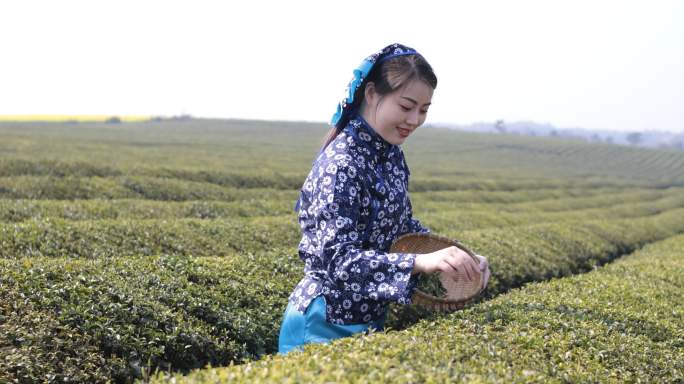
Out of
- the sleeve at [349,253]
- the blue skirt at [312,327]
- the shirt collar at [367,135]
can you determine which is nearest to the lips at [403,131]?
the shirt collar at [367,135]

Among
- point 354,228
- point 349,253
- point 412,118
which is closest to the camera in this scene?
point 349,253

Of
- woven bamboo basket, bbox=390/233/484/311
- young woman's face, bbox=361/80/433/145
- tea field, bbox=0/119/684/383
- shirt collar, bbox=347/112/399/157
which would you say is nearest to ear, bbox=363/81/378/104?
young woman's face, bbox=361/80/433/145

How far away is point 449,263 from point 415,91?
124cm

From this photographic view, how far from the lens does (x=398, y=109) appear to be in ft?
12.3

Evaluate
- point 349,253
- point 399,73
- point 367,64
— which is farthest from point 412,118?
point 349,253

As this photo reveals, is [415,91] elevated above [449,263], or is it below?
above

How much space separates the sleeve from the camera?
3346 millimetres

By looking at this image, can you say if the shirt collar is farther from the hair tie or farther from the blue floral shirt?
the hair tie

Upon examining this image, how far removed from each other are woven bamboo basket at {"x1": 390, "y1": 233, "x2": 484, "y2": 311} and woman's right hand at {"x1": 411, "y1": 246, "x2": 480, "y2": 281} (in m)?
0.68

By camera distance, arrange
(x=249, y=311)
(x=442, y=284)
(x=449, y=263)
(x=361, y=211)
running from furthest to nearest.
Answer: (x=249, y=311), (x=442, y=284), (x=361, y=211), (x=449, y=263)

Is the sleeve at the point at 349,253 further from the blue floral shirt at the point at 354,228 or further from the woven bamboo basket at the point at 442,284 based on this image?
the woven bamboo basket at the point at 442,284

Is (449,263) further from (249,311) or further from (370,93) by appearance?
(249,311)

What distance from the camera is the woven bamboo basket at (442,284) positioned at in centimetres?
399

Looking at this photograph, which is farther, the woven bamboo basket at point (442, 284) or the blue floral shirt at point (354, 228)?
the woven bamboo basket at point (442, 284)
